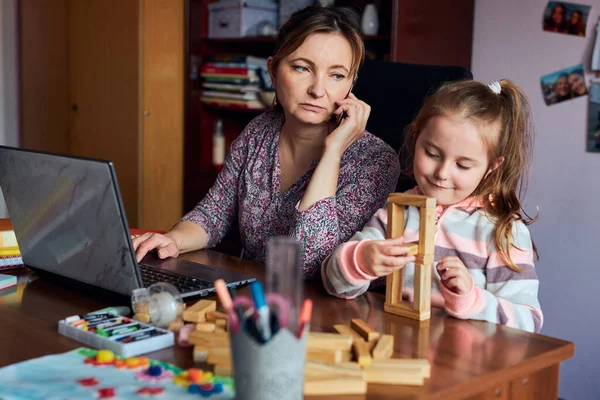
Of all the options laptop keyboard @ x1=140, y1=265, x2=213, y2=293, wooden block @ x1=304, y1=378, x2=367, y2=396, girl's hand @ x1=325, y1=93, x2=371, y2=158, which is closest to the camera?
wooden block @ x1=304, y1=378, x2=367, y2=396

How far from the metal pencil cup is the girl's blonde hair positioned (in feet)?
2.16

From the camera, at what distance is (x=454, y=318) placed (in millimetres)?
1144

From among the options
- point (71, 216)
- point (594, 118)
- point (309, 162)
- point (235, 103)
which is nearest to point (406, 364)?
point (71, 216)

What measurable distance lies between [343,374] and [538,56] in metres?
2.03

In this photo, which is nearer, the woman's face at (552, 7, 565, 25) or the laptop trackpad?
the laptop trackpad

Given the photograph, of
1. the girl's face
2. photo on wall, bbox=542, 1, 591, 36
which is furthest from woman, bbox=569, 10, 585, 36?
the girl's face

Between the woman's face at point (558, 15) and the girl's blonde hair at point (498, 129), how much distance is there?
1.24 m

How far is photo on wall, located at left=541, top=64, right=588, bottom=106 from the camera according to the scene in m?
2.48

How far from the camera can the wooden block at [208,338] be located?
3.05 feet

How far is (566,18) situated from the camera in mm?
2490

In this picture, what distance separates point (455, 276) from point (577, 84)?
161 centimetres

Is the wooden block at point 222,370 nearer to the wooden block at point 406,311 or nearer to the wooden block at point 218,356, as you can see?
the wooden block at point 218,356

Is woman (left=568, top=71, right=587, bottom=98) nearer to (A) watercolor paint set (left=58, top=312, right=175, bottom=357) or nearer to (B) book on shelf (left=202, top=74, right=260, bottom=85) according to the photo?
(B) book on shelf (left=202, top=74, right=260, bottom=85)

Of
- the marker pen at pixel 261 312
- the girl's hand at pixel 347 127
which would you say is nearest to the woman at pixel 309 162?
the girl's hand at pixel 347 127
